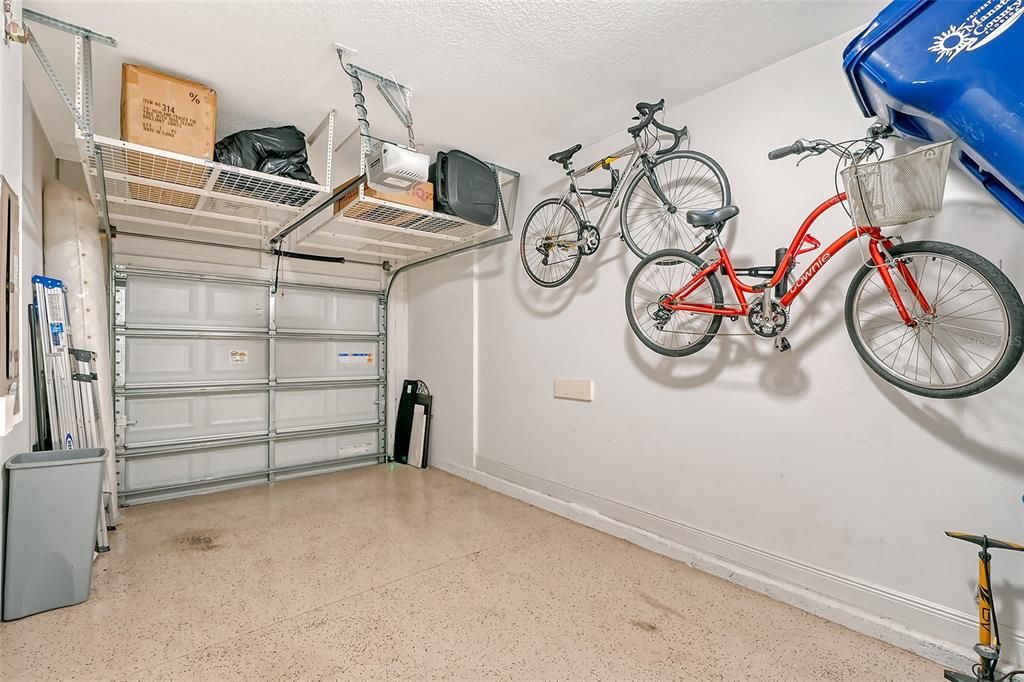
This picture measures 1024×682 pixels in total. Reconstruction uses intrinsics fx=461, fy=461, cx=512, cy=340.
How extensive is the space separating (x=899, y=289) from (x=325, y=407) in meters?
4.66

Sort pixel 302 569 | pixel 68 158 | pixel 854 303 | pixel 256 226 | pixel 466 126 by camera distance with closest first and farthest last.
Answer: pixel 854 303
pixel 302 569
pixel 466 126
pixel 68 158
pixel 256 226

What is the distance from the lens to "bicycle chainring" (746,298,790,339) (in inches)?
84.1

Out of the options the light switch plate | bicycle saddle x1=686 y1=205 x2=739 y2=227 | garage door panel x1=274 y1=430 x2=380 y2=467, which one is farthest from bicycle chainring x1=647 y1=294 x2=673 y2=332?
garage door panel x1=274 y1=430 x2=380 y2=467

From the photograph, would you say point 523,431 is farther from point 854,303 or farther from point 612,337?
point 854,303

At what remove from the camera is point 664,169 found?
9.24ft

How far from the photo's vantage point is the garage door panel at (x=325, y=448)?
14.9ft

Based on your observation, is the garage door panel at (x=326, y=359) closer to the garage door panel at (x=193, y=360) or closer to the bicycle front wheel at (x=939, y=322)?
the garage door panel at (x=193, y=360)

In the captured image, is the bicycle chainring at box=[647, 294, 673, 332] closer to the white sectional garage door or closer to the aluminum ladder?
the aluminum ladder

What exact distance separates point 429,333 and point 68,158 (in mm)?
3138

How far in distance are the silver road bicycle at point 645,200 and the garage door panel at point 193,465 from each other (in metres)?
3.26

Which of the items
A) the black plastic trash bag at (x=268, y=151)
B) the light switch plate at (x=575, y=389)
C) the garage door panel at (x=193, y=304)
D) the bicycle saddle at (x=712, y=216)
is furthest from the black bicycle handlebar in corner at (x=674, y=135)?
the garage door panel at (x=193, y=304)

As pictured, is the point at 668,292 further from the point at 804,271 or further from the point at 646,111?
the point at 646,111

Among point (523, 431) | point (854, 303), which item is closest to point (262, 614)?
point (523, 431)

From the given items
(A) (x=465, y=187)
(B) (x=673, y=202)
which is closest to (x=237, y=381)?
(A) (x=465, y=187)
